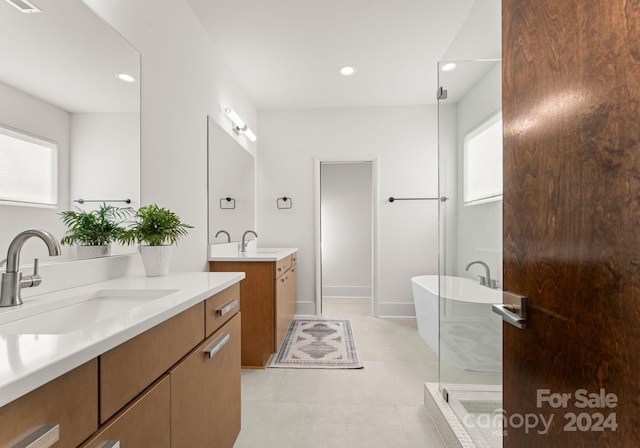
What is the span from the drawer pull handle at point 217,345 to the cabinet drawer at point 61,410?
545 millimetres

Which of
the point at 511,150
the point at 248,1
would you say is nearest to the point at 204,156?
the point at 248,1

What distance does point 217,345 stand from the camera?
1.23 m

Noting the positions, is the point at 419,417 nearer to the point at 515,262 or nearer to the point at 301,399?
the point at 301,399

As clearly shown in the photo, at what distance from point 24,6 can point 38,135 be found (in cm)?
40

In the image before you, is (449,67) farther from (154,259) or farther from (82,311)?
(82,311)

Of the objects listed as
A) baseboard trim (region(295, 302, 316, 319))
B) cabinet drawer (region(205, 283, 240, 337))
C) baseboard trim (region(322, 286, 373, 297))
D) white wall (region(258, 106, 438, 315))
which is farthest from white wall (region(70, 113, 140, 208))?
baseboard trim (region(322, 286, 373, 297))

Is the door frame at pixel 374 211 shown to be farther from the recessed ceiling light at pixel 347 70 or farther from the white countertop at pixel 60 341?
the white countertop at pixel 60 341

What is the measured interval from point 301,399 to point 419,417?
714mm

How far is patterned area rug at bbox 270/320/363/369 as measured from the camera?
102 inches

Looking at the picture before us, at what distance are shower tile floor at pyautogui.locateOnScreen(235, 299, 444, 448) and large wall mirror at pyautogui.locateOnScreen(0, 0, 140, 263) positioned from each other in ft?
4.04

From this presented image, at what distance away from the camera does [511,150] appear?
88cm

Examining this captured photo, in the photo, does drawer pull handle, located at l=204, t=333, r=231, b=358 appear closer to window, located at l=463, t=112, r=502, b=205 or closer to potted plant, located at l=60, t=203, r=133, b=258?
potted plant, located at l=60, t=203, r=133, b=258

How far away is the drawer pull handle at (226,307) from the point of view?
1.29m

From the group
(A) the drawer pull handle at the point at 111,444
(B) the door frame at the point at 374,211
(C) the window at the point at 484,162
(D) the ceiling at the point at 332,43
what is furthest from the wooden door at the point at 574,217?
(B) the door frame at the point at 374,211
